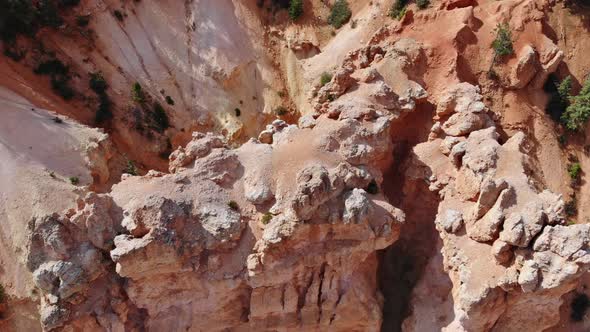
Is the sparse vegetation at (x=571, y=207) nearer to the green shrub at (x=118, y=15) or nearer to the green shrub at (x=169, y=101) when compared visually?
the green shrub at (x=169, y=101)

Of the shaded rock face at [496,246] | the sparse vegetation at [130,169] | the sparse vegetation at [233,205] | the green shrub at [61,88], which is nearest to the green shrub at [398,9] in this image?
the shaded rock face at [496,246]

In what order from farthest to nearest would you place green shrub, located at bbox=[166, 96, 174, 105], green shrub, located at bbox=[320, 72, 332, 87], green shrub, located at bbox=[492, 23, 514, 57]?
green shrub, located at bbox=[166, 96, 174, 105] < green shrub, located at bbox=[320, 72, 332, 87] < green shrub, located at bbox=[492, 23, 514, 57]

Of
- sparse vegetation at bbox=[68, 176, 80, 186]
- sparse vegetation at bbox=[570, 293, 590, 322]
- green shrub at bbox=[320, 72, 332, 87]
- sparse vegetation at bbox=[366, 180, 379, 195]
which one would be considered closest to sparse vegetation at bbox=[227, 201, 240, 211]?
sparse vegetation at bbox=[366, 180, 379, 195]

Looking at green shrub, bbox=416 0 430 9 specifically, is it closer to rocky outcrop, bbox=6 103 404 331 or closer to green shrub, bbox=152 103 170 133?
rocky outcrop, bbox=6 103 404 331

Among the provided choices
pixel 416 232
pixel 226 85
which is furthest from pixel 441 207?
pixel 226 85

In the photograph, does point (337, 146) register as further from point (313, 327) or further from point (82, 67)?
point (82, 67)
